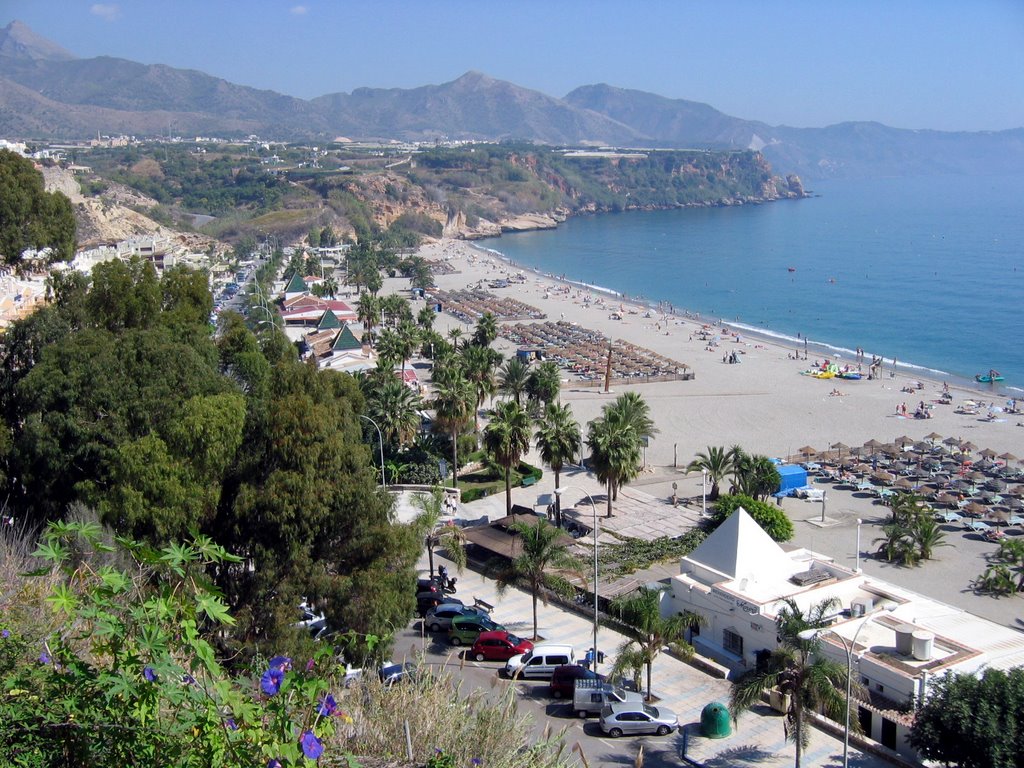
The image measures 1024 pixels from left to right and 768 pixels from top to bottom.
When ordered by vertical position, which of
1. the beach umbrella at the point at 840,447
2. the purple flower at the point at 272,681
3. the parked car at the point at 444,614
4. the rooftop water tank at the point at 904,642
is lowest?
the beach umbrella at the point at 840,447

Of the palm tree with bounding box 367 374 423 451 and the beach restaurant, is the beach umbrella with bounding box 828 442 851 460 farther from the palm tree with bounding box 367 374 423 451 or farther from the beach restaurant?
the palm tree with bounding box 367 374 423 451

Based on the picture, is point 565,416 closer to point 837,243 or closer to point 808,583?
point 808,583

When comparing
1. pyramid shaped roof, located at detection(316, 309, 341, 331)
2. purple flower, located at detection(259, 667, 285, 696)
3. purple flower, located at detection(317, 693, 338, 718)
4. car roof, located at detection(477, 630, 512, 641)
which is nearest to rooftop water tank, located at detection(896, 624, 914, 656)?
car roof, located at detection(477, 630, 512, 641)

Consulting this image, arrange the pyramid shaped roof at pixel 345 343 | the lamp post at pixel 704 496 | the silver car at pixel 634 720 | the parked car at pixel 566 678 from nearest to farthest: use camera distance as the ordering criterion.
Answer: the silver car at pixel 634 720 < the parked car at pixel 566 678 < the lamp post at pixel 704 496 < the pyramid shaped roof at pixel 345 343

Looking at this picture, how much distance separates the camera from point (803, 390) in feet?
159

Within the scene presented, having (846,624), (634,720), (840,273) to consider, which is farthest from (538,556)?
(840,273)

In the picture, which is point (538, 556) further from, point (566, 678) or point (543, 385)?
point (543, 385)

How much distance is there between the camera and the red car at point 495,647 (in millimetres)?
17594

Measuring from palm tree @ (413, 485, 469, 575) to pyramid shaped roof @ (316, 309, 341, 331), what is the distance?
2764cm

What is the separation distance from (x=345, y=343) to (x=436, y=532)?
22.7 meters

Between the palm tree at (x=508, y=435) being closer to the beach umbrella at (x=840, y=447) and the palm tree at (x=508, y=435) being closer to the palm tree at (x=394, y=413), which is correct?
the palm tree at (x=394, y=413)

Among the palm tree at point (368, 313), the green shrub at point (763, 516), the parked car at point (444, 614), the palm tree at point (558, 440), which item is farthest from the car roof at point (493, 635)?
the palm tree at point (368, 313)

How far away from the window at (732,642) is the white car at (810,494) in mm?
13146

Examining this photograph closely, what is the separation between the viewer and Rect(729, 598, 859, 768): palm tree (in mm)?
13516
